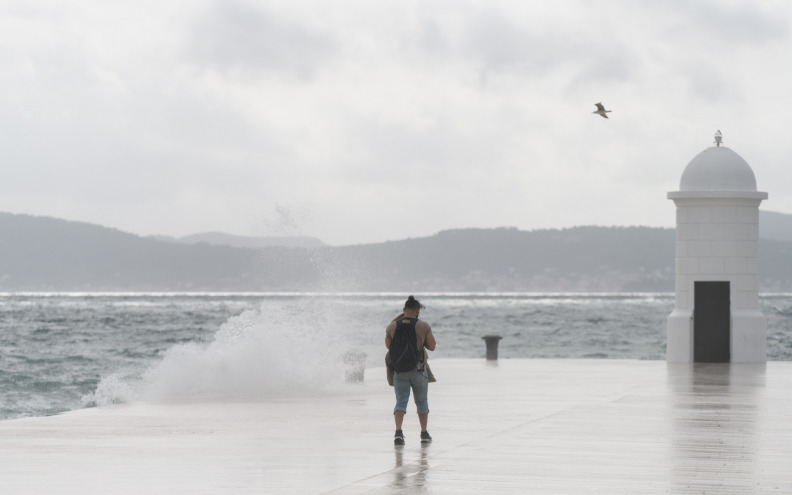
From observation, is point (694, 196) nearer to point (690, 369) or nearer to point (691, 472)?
point (690, 369)

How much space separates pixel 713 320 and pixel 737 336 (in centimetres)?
59

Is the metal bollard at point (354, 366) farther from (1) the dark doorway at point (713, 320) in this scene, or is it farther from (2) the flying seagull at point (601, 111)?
(1) the dark doorway at point (713, 320)

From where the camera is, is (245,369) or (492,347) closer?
(245,369)

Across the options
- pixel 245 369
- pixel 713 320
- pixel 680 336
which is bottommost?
pixel 245 369

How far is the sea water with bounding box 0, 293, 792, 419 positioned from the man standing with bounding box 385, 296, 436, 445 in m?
6.83

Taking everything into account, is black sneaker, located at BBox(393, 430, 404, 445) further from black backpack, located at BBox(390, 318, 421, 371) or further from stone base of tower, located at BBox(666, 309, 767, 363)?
stone base of tower, located at BBox(666, 309, 767, 363)

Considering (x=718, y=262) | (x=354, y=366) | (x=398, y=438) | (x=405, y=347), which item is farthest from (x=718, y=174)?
(x=398, y=438)

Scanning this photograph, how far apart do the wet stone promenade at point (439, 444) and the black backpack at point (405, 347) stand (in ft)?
2.75

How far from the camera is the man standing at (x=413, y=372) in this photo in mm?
12570

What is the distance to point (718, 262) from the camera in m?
24.6

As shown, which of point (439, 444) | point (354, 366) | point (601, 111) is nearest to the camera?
point (439, 444)

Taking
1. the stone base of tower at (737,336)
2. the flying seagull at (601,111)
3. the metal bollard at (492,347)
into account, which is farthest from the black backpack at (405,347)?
the metal bollard at (492,347)

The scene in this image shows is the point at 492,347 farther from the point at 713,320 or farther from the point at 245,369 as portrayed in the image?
the point at 245,369

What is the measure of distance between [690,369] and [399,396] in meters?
11.6
